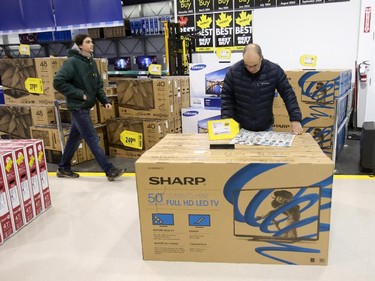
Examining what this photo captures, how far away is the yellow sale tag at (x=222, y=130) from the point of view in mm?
2328

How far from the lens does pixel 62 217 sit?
316cm

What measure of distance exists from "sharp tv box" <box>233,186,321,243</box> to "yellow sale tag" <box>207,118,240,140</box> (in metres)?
0.40

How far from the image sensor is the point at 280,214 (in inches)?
84.9

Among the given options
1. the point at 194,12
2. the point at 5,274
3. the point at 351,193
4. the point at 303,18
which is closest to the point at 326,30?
the point at 303,18

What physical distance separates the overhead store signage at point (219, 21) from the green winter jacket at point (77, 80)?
306cm

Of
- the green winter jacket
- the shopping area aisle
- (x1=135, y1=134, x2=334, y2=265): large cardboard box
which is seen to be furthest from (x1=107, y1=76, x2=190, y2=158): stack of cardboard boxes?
(x1=135, y1=134, x2=334, y2=265): large cardboard box

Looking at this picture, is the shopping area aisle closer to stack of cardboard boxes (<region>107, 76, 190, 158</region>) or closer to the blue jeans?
the blue jeans

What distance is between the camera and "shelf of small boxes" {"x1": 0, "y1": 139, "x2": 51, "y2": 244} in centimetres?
274

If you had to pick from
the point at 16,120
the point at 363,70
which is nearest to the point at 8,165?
the point at 16,120

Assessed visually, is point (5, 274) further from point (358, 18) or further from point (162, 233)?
point (358, 18)

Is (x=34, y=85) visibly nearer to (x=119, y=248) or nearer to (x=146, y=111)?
(x=146, y=111)

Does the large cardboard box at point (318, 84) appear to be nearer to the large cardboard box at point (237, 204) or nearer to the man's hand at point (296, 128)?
the man's hand at point (296, 128)

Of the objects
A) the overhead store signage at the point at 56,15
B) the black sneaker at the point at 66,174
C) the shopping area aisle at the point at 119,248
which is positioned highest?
the overhead store signage at the point at 56,15

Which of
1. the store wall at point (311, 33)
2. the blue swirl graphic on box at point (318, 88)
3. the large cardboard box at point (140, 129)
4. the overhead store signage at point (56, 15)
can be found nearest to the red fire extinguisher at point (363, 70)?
the store wall at point (311, 33)
